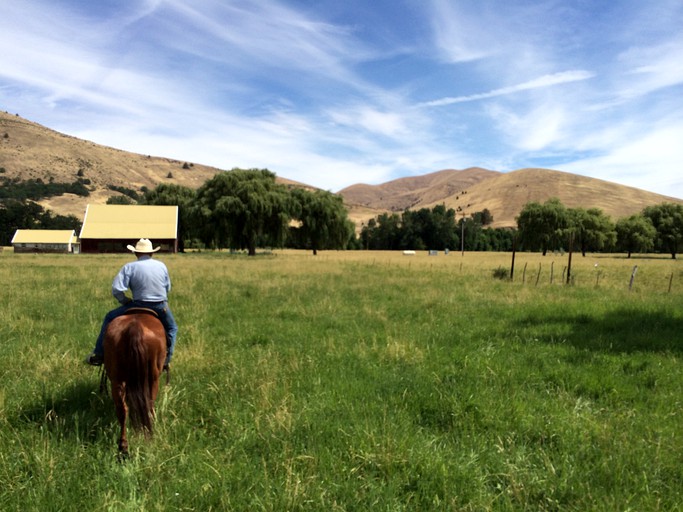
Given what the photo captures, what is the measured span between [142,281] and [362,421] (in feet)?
10.4

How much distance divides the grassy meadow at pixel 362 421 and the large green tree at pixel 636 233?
7959 cm

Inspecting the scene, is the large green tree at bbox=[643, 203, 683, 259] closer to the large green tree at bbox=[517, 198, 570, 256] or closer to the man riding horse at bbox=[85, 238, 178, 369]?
the large green tree at bbox=[517, 198, 570, 256]

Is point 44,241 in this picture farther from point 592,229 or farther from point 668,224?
point 668,224

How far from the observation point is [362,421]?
4523mm

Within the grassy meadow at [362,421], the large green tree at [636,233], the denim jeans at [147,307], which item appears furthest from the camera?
the large green tree at [636,233]

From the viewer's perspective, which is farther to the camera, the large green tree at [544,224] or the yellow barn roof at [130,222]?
the large green tree at [544,224]

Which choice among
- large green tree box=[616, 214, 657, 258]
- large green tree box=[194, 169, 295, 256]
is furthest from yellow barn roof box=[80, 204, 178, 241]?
large green tree box=[616, 214, 657, 258]

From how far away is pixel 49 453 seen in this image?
12.7 feet

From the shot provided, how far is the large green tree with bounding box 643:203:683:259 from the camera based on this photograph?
72750 mm

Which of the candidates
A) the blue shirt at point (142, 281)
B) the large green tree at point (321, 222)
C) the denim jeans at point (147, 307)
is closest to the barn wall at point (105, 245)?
the large green tree at point (321, 222)

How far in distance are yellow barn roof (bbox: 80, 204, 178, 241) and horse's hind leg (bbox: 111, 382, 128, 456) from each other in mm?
61379

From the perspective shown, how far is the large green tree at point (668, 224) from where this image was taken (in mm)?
72750

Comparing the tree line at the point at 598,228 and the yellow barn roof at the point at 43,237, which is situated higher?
the tree line at the point at 598,228

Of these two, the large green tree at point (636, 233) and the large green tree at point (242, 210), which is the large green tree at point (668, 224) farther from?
the large green tree at point (242, 210)
